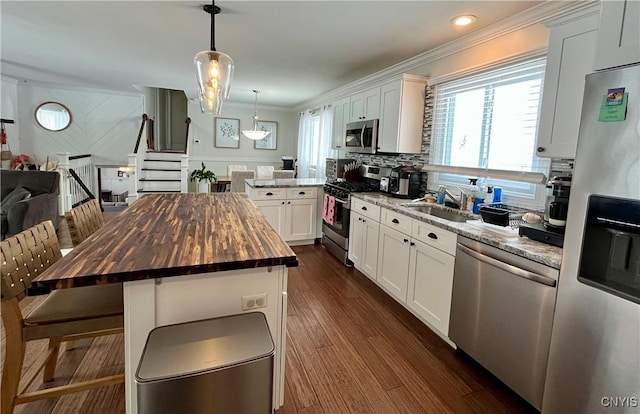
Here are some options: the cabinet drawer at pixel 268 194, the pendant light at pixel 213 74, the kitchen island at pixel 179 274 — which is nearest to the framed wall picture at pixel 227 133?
the cabinet drawer at pixel 268 194

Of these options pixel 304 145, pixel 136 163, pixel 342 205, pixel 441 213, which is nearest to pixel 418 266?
pixel 441 213

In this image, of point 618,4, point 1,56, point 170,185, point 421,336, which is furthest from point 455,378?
point 1,56

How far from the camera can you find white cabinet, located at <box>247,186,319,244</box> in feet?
14.5

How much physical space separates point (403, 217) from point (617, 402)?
1.73 m

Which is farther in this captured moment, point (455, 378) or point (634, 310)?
point (455, 378)

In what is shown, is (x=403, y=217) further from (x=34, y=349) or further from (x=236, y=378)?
(x=34, y=349)

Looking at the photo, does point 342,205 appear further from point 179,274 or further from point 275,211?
point 179,274

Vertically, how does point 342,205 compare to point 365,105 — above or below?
below

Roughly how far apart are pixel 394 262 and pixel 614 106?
→ 1.96 meters

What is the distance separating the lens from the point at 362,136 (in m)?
4.09

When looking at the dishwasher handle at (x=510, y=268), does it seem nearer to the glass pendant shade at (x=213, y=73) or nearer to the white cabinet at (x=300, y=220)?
the glass pendant shade at (x=213, y=73)

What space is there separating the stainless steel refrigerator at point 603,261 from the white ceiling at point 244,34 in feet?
4.90

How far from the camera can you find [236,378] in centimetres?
110

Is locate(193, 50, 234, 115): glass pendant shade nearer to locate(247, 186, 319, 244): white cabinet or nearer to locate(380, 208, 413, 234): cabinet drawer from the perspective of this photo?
locate(380, 208, 413, 234): cabinet drawer
